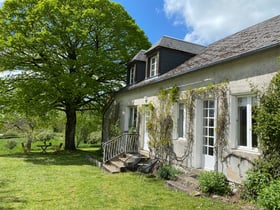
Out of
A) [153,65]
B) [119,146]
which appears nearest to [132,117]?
[119,146]

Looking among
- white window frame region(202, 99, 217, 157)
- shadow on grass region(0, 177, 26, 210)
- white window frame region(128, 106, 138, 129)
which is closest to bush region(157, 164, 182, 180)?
white window frame region(202, 99, 217, 157)

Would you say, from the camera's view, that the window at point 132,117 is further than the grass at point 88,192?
Yes

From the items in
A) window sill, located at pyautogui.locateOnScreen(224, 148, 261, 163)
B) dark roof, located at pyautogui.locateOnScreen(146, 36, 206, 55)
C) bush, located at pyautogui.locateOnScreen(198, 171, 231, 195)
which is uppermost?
dark roof, located at pyautogui.locateOnScreen(146, 36, 206, 55)

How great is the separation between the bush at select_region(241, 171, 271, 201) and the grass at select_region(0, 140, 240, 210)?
0.72m

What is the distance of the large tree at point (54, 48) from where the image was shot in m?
13.1

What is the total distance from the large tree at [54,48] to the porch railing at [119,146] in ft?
12.8

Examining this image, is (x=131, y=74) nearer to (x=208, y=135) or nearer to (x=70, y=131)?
(x=70, y=131)

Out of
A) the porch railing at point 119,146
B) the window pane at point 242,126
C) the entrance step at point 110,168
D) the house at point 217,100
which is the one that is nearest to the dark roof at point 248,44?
the house at point 217,100

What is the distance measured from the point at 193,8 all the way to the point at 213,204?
325 inches

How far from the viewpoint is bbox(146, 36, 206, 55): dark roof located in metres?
11.6

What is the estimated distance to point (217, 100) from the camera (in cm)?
699

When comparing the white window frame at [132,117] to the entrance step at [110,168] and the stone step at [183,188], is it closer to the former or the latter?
the entrance step at [110,168]

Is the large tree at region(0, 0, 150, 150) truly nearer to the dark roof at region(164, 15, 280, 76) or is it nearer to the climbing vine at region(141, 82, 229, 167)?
the climbing vine at region(141, 82, 229, 167)

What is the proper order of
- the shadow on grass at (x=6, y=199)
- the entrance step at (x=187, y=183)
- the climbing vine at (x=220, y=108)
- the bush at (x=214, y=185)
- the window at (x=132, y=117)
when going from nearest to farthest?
1. the shadow on grass at (x=6, y=199)
2. the bush at (x=214, y=185)
3. the entrance step at (x=187, y=183)
4. the climbing vine at (x=220, y=108)
5. the window at (x=132, y=117)
